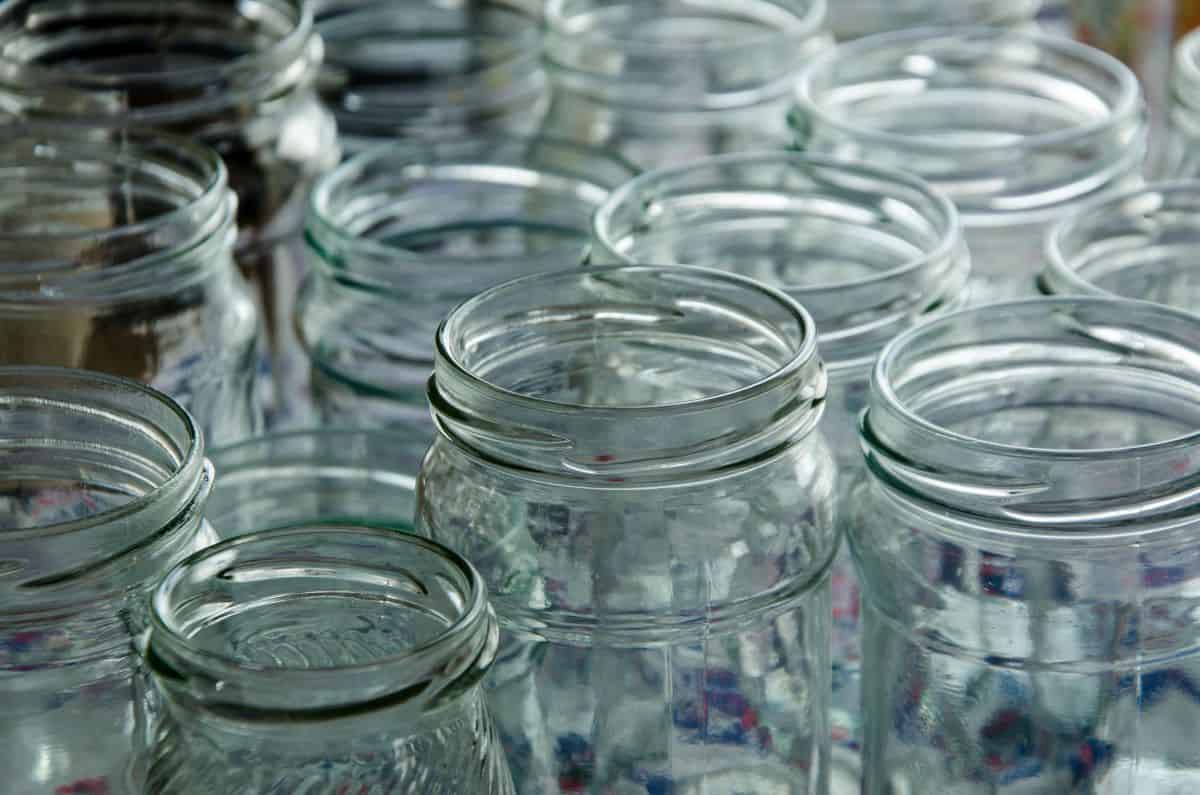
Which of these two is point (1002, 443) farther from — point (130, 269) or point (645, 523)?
point (130, 269)

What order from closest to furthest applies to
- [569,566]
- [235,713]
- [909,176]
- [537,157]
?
[235,713], [569,566], [909,176], [537,157]

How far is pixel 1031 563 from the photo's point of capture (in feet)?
1.82

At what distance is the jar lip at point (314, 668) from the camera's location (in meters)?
0.45

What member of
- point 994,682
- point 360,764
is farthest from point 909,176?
point 360,764

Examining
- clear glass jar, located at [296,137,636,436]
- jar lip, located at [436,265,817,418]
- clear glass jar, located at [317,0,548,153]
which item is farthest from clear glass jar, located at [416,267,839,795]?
clear glass jar, located at [317,0,548,153]

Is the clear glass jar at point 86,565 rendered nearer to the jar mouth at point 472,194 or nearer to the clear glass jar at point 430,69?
the jar mouth at point 472,194

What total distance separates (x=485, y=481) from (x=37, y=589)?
139mm

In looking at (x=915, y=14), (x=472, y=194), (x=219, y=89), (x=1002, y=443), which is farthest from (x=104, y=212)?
(x=915, y=14)

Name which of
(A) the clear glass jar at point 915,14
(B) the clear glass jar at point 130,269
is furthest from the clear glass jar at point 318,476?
(A) the clear glass jar at point 915,14

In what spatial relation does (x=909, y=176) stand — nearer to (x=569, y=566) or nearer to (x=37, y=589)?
(x=569, y=566)

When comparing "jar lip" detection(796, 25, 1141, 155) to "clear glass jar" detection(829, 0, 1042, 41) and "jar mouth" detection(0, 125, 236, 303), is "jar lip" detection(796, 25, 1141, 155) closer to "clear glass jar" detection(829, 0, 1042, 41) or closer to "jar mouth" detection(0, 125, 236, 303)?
"clear glass jar" detection(829, 0, 1042, 41)

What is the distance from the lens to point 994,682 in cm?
58

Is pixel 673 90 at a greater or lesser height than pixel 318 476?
greater

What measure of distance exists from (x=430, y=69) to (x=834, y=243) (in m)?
0.28
